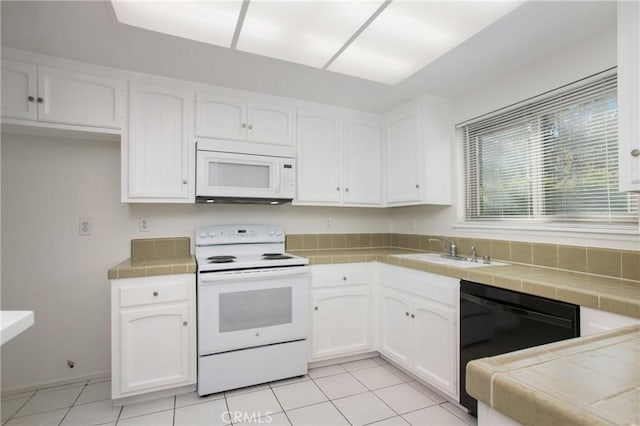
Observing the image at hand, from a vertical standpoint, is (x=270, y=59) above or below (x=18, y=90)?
above

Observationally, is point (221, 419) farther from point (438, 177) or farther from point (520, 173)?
point (520, 173)

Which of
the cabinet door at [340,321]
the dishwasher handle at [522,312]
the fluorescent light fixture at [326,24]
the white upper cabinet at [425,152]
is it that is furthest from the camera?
the white upper cabinet at [425,152]

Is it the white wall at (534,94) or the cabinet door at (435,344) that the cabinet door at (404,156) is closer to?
the white wall at (534,94)

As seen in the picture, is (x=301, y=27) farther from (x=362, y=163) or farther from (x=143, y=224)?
(x=143, y=224)

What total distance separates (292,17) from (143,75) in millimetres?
1250

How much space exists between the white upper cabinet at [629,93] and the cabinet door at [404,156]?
1.35 metres

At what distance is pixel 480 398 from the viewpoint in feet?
1.89

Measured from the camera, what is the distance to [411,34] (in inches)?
69.4

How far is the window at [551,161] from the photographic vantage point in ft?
5.72

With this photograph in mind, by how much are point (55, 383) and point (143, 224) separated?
125 centimetres

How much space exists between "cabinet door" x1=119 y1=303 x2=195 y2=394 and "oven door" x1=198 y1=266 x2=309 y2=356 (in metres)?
0.12

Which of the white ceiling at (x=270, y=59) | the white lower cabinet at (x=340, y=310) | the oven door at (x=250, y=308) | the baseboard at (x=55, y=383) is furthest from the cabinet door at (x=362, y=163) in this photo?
the baseboard at (x=55, y=383)

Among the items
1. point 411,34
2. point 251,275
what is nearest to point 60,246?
point 251,275

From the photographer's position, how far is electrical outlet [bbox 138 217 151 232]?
8.14 ft
